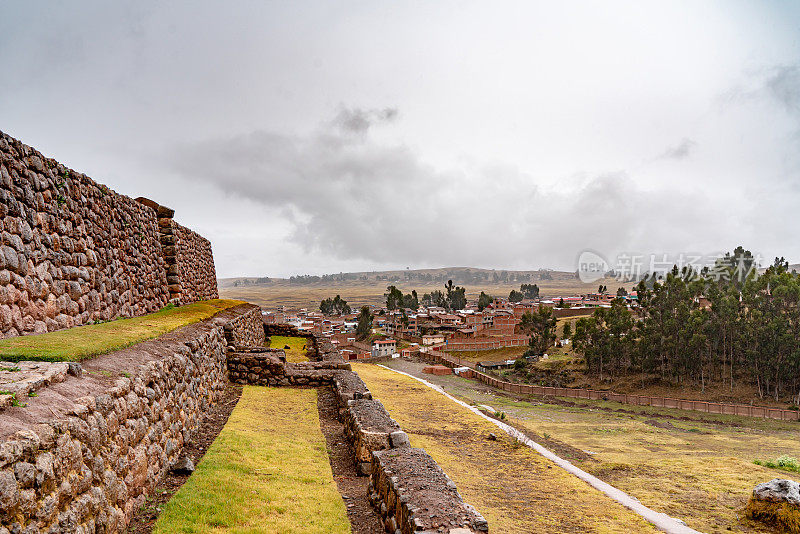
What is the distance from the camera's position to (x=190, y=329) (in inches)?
490

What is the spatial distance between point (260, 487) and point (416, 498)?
265 centimetres

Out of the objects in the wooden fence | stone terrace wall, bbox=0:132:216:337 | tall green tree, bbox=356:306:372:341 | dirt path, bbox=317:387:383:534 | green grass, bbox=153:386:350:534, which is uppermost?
stone terrace wall, bbox=0:132:216:337

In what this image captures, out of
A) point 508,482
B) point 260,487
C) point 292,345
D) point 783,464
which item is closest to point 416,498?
point 260,487

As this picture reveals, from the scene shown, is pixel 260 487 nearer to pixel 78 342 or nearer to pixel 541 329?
pixel 78 342

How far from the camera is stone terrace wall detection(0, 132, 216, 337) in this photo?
7.64m

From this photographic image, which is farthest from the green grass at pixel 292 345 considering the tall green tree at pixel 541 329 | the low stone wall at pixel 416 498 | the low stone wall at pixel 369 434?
the tall green tree at pixel 541 329

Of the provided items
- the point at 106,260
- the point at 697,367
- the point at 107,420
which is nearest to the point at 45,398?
the point at 107,420

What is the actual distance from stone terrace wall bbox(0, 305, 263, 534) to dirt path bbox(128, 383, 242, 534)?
0.15m

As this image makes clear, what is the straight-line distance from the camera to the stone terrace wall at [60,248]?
25.1 feet

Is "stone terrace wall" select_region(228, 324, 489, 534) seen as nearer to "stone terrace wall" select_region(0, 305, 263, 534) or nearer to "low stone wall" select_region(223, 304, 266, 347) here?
"low stone wall" select_region(223, 304, 266, 347)

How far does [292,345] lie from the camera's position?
2623cm

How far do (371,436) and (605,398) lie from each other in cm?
4227

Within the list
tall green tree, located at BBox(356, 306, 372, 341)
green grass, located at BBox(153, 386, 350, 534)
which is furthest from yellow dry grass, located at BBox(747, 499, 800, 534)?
tall green tree, located at BBox(356, 306, 372, 341)

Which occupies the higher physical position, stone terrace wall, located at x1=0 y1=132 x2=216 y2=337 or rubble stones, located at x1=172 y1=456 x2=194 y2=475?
stone terrace wall, located at x1=0 y1=132 x2=216 y2=337
